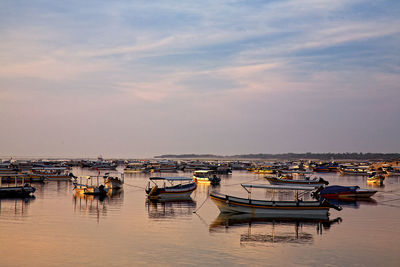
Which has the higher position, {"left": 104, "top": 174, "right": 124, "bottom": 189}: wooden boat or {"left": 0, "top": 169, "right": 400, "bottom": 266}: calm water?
{"left": 104, "top": 174, "right": 124, "bottom": 189}: wooden boat

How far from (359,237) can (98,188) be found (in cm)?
3508

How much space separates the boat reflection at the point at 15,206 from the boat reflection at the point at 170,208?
37.5 ft

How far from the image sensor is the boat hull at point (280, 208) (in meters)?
38.3

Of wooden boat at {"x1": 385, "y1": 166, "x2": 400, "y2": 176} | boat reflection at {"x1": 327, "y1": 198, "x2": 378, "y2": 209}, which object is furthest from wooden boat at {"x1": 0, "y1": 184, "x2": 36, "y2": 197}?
wooden boat at {"x1": 385, "y1": 166, "x2": 400, "y2": 176}

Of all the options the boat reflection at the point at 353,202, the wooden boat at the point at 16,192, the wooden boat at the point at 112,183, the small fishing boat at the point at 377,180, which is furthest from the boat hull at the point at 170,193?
the small fishing boat at the point at 377,180

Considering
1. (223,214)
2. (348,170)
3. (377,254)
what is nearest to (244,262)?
(377,254)

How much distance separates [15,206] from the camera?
4359 centimetres

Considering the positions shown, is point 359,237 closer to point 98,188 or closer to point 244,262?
point 244,262

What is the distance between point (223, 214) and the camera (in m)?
39.8

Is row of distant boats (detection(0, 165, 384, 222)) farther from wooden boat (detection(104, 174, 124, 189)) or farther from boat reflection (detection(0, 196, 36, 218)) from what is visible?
boat reflection (detection(0, 196, 36, 218))

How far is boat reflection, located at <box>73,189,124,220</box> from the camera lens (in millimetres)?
41338

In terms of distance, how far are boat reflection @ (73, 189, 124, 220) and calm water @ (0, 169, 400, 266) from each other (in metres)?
0.18

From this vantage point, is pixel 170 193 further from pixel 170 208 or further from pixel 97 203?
pixel 97 203

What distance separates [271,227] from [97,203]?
70.8 feet
